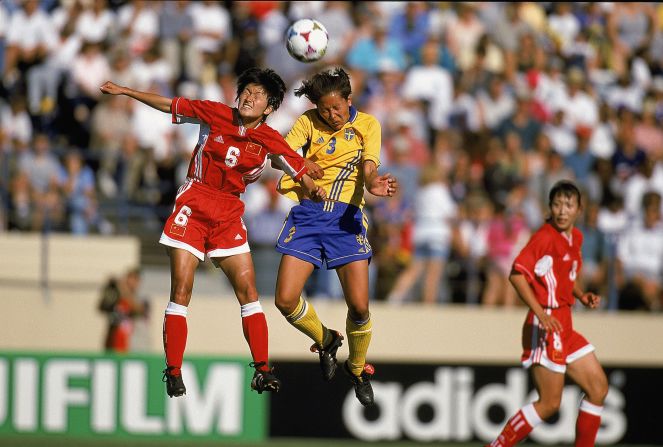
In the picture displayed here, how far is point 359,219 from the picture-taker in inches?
420

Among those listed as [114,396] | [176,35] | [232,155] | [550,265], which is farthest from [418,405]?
[232,155]

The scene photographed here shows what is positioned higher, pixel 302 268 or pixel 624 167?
pixel 624 167

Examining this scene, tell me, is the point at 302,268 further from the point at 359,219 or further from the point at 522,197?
the point at 522,197

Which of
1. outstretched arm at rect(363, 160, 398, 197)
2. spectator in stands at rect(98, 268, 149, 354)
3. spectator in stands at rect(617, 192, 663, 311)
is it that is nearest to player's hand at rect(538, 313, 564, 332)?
outstretched arm at rect(363, 160, 398, 197)

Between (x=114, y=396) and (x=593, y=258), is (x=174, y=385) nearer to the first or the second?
(x=114, y=396)

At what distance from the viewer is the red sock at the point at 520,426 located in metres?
11.5

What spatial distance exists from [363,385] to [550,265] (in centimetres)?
188

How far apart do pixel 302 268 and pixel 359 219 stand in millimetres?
600

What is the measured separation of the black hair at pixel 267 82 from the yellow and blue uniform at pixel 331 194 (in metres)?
0.44

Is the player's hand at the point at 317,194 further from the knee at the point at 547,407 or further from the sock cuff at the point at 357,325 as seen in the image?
the knee at the point at 547,407

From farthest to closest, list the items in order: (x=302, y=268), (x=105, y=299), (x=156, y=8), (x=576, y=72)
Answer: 1. (x=576, y=72)
2. (x=156, y=8)
3. (x=105, y=299)
4. (x=302, y=268)

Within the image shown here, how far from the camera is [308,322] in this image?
1072cm

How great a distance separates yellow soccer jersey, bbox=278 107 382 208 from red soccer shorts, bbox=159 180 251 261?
0.48m

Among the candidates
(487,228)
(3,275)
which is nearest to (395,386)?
(487,228)
